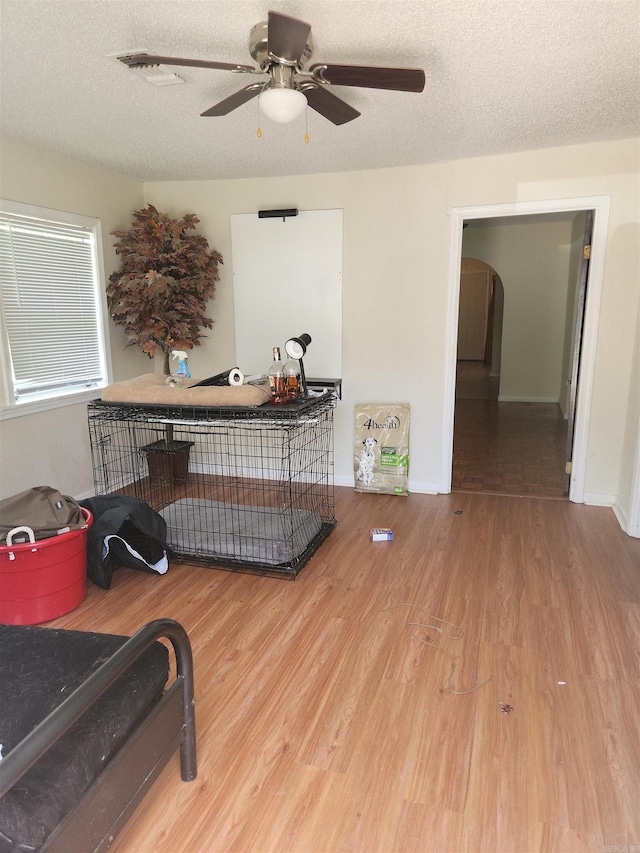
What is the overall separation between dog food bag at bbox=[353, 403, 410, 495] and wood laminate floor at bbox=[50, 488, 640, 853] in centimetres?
97

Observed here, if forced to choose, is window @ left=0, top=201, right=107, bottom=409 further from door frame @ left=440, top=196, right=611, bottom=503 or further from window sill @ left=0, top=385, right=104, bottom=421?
door frame @ left=440, top=196, right=611, bottom=503

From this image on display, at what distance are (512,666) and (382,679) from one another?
0.54 meters

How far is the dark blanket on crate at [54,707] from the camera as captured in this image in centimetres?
111

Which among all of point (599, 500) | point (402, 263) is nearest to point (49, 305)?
point (402, 263)

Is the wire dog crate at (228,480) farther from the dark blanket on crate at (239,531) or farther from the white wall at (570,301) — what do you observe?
the white wall at (570,301)

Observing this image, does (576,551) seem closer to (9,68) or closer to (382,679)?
(382,679)

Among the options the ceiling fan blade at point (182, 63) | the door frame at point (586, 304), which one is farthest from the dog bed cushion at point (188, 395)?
the door frame at point (586, 304)

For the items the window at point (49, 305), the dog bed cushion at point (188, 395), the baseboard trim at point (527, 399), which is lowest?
the baseboard trim at point (527, 399)

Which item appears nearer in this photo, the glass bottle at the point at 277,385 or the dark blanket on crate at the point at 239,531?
the glass bottle at the point at 277,385

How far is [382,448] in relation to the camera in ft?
13.8

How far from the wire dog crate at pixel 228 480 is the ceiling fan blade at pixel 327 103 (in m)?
1.36

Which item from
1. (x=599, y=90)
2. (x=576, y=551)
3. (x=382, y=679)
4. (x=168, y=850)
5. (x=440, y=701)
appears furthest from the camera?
(x=576, y=551)

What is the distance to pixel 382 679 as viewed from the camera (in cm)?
204

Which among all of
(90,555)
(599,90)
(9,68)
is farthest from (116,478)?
(599,90)
